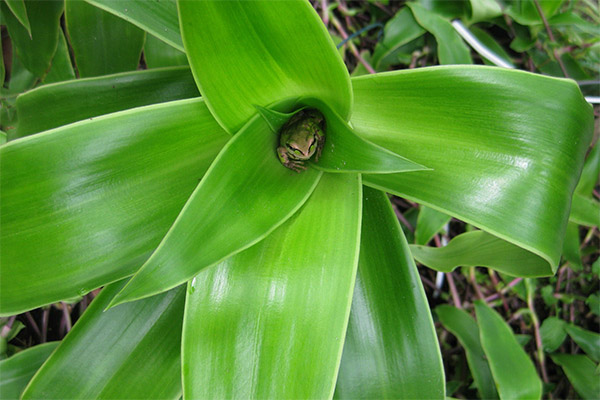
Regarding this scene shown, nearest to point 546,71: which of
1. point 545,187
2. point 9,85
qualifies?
point 545,187

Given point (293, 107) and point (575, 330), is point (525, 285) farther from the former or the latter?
point (293, 107)

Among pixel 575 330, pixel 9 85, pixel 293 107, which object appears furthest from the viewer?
pixel 575 330

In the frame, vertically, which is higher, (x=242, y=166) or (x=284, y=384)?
(x=242, y=166)

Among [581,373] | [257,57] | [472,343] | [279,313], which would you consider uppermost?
[257,57]

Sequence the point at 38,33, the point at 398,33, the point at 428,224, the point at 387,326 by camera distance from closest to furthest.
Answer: the point at 387,326
the point at 38,33
the point at 428,224
the point at 398,33

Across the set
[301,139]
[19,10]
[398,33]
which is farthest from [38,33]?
[398,33]

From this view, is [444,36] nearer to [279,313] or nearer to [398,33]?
[398,33]

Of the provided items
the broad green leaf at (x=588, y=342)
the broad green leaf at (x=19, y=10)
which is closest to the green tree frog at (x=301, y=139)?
the broad green leaf at (x=19, y=10)
